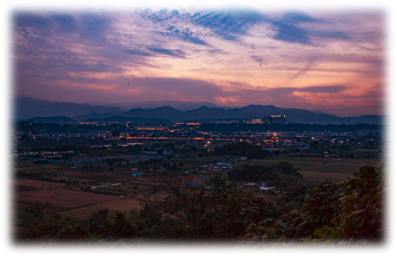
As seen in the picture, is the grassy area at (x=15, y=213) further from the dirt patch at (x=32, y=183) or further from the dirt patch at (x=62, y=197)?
the dirt patch at (x=32, y=183)

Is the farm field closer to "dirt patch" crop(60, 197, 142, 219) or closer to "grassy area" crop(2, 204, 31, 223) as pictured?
"dirt patch" crop(60, 197, 142, 219)

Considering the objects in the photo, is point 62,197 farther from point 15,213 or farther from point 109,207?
point 109,207

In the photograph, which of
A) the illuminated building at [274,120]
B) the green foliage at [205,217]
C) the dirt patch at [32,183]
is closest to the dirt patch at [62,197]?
the dirt patch at [32,183]

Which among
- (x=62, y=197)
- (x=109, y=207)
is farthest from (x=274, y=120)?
(x=109, y=207)

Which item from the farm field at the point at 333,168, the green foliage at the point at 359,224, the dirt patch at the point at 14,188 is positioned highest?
the green foliage at the point at 359,224

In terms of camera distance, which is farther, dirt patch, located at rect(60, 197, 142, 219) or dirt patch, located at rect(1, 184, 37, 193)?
dirt patch, located at rect(1, 184, 37, 193)

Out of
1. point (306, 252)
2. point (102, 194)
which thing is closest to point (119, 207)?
point (102, 194)

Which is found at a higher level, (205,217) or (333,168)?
(205,217)

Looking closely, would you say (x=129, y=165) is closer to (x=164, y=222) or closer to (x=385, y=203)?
(x=164, y=222)

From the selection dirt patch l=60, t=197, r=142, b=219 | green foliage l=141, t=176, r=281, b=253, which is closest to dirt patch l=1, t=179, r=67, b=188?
dirt patch l=60, t=197, r=142, b=219
